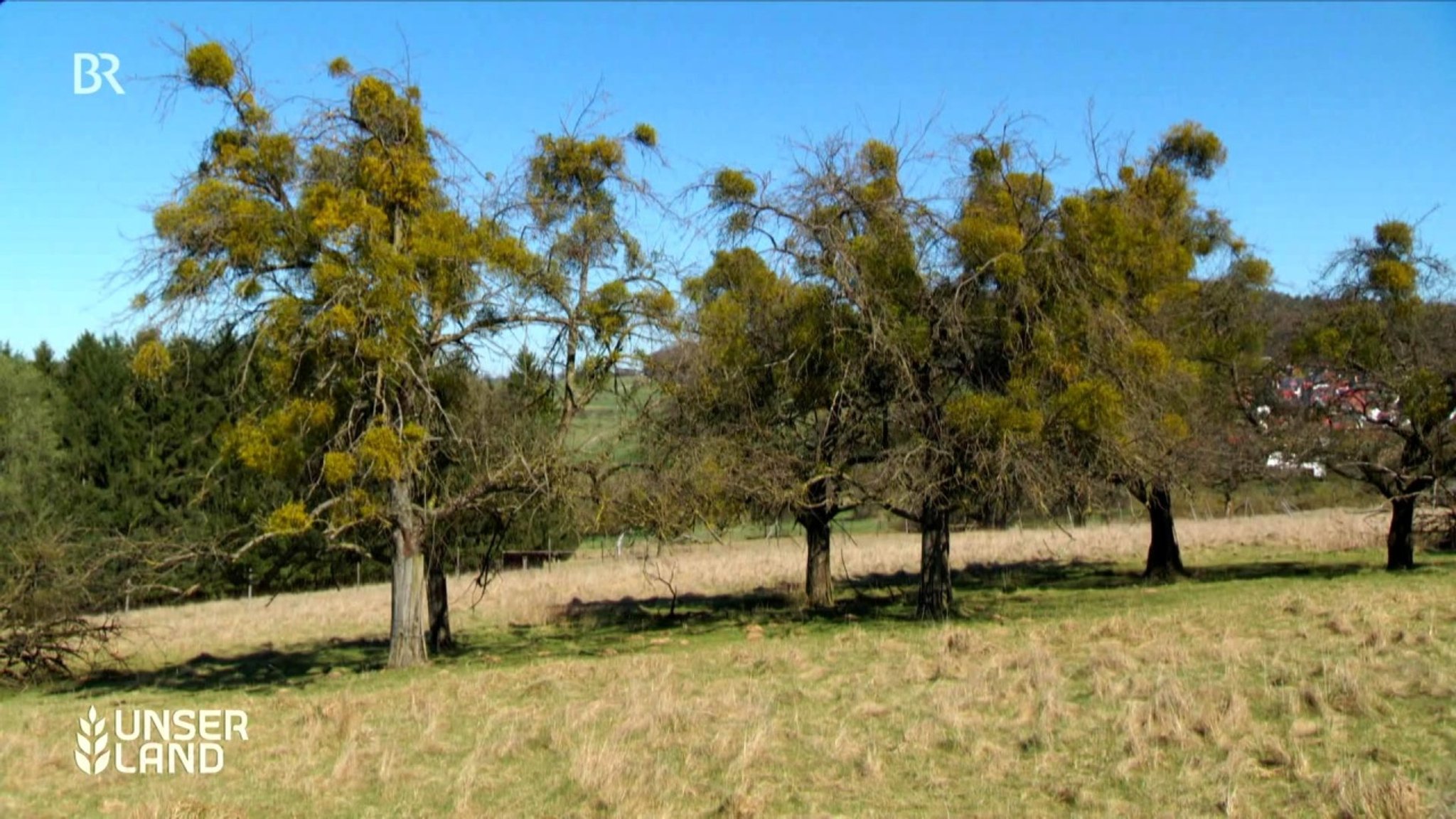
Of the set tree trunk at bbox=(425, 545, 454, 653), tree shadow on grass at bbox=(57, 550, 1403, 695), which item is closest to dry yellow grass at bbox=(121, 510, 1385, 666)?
tree shadow on grass at bbox=(57, 550, 1403, 695)

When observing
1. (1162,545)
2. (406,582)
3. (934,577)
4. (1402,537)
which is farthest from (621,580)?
(1402,537)

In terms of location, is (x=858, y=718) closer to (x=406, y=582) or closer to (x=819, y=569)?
(x=406, y=582)

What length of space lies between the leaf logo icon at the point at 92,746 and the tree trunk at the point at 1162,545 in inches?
731

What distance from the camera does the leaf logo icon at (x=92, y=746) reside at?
10328 millimetres

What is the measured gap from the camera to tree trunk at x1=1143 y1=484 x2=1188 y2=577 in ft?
74.8

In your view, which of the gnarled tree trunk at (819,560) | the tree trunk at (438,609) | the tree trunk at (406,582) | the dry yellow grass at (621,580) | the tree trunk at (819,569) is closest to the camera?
the tree trunk at (406,582)

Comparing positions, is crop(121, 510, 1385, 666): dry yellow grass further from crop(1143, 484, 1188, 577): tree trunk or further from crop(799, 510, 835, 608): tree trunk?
crop(1143, 484, 1188, 577): tree trunk

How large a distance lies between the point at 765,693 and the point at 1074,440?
6.84 metres

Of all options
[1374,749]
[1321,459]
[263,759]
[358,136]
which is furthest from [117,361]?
[1374,749]

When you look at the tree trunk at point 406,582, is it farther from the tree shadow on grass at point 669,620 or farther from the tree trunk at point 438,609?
the tree trunk at point 438,609

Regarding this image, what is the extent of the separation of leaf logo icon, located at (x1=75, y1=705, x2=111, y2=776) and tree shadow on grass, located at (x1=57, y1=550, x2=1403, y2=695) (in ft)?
9.53

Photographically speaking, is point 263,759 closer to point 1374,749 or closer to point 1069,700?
point 1069,700

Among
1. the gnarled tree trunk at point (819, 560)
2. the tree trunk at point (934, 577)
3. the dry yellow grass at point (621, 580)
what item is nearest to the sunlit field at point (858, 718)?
the tree trunk at point (934, 577)

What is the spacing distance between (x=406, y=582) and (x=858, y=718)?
7793 millimetres
